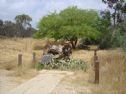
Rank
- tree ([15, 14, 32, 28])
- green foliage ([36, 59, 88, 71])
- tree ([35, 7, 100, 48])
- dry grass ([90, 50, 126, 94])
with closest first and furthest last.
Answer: dry grass ([90, 50, 126, 94]), green foliage ([36, 59, 88, 71]), tree ([35, 7, 100, 48]), tree ([15, 14, 32, 28])

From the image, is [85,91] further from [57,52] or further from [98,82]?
[57,52]

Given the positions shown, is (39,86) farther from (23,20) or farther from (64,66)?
(23,20)

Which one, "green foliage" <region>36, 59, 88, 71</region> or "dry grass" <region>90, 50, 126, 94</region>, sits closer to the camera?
"dry grass" <region>90, 50, 126, 94</region>

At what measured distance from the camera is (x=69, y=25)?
51.3m

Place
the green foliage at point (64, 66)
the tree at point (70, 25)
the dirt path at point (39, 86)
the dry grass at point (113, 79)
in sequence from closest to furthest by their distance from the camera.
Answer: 1. the dirt path at point (39, 86)
2. the dry grass at point (113, 79)
3. the green foliage at point (64, 66)
4. the tree at point (70, 25)

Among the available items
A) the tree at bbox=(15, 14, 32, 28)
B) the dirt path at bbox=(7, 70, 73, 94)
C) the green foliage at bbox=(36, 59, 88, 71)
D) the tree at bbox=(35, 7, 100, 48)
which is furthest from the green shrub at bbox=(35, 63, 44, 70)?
the tree at bbox=(15, 14, 32, 28)

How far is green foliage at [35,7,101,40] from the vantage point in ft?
164

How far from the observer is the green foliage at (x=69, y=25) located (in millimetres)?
50062

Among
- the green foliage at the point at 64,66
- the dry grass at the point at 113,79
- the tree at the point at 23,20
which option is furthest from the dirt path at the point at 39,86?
the tree at the point at 23,20

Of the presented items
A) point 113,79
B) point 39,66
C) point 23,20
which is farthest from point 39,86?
point 23,20

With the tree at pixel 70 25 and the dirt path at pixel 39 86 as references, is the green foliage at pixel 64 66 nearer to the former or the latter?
the dirt path at pixel 39 86

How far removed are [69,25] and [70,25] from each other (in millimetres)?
130

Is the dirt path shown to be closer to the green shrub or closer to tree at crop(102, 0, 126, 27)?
the green shrub

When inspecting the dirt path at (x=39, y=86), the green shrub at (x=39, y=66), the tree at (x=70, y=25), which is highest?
the tree at (x=70, y=25)
